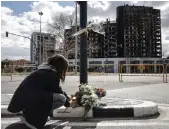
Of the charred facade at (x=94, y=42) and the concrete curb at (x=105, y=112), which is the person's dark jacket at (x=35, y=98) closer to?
the concrete curb at (x=105, y=112)

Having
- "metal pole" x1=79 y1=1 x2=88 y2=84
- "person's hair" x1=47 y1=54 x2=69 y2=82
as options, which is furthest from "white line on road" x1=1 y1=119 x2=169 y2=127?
"person's hair" x1=47 y1=54 x2=69 y2=82

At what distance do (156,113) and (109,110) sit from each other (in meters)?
1.26

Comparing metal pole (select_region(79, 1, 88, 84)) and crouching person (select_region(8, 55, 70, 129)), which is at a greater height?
metal pole (select_region(79, 1, 88, 84))

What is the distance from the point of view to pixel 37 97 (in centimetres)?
330

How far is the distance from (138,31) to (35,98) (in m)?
115

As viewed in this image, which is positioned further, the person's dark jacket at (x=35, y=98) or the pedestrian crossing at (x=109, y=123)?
the pedestrian crossing at (x=109, y=123)

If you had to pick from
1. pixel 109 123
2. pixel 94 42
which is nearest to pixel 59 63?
pixel 109 123

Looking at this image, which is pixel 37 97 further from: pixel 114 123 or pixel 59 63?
pixel 114 123

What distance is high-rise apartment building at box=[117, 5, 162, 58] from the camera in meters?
112

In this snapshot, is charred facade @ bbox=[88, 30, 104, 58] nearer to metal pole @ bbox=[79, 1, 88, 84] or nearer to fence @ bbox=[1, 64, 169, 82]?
metal pole @ bbox=[79, 1, 88, 84]

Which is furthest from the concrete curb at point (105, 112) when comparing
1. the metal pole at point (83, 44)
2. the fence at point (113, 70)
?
the fence at point (113, 70)

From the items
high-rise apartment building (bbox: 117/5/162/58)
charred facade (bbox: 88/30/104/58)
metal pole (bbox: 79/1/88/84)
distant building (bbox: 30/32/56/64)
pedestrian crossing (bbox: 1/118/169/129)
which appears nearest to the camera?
pedestrian crossing (bbox: 1/118/169/129)

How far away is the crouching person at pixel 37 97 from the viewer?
3.29 m

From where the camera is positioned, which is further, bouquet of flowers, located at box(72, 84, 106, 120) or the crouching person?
bouquet of flowers, located at box(72, 84, 106, 120)
